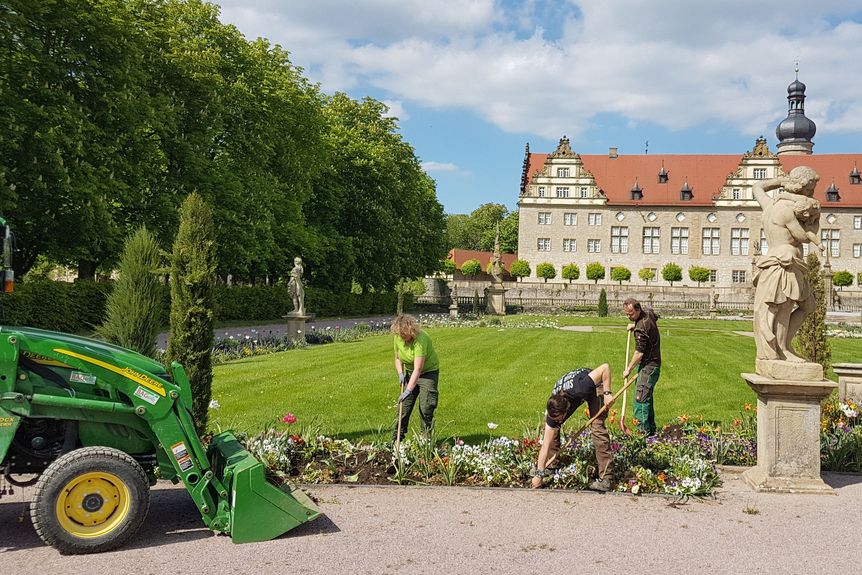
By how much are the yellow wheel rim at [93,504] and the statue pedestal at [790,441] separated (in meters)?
6.01

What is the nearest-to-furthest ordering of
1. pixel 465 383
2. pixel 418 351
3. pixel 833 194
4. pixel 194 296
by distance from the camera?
pixel 194 296
pixel 418 351
pixel 465 383
pixel 833 194

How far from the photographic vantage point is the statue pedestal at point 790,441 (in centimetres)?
705

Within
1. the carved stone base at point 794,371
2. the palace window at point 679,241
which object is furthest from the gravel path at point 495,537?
the palace window at point 679,241

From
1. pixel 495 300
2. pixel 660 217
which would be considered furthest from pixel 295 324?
pixel 660 217

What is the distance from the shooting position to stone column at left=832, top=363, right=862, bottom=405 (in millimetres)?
10602

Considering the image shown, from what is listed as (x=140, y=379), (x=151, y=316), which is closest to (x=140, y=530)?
(x=140, y=379)

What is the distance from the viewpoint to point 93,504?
5227 mm

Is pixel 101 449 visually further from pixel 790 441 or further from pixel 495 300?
pixel 495 300

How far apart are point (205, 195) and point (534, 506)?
2192 centimetres

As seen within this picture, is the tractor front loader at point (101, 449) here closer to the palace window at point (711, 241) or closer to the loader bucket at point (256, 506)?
the loader bucket at point (256, 506)

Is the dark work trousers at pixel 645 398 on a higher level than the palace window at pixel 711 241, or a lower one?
lower

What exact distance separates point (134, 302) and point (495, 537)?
5.19 m

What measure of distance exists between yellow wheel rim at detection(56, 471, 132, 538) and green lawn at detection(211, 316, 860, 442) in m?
3.80

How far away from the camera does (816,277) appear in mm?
9789
